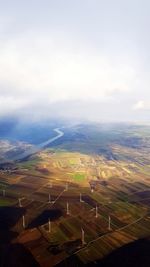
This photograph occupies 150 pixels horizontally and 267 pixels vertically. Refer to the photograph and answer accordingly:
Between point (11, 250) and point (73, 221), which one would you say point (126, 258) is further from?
point (11, 250)

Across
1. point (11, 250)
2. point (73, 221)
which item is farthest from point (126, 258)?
point (11, 250)

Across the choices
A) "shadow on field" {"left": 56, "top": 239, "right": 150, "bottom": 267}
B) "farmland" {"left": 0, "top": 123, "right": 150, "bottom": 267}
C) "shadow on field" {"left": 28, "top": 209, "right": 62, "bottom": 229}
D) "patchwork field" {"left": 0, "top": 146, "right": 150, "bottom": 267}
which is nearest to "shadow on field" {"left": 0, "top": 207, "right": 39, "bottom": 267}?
"farmland" {"left": 0, "top": 123, "right": 150, "bottom": 267}

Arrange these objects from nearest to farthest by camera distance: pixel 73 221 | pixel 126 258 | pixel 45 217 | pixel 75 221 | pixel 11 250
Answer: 1. pixel 126 258
2. pixel 11 250
3. pixel 75 221
4. pixel 73 221
5. pixel 45 217

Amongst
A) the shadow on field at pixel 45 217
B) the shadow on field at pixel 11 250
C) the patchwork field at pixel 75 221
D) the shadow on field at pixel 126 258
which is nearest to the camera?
the shadow on field at pixel 126 258

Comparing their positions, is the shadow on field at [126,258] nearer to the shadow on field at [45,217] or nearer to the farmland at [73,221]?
the farmland at [73,221]

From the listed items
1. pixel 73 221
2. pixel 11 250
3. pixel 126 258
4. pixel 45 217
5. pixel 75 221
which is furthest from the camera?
pixel 45 217

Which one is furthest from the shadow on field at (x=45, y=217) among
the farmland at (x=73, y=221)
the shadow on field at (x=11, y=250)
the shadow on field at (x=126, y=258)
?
the shadow on field at (x=126, y=258)

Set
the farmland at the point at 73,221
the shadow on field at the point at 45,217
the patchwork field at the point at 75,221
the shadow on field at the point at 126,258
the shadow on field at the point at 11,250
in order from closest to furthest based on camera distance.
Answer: the shadow on field at the point at 126,258 → the shadow on field at the point at 11,250 → the farmland at the point at 73,221 → the patchwork field at the point at 75,221 → the shadow on field at the point at 45,217

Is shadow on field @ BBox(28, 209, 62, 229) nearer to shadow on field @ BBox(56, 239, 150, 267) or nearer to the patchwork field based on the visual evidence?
the patchwork field

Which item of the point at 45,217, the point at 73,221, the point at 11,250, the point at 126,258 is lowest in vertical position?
the point at 126,258

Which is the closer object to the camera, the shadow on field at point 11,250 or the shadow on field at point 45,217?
the shadow on field at point 11,250

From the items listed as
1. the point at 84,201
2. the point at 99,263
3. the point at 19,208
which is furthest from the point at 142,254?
the point at 19,208

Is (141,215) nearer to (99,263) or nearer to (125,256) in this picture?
(125,256)
